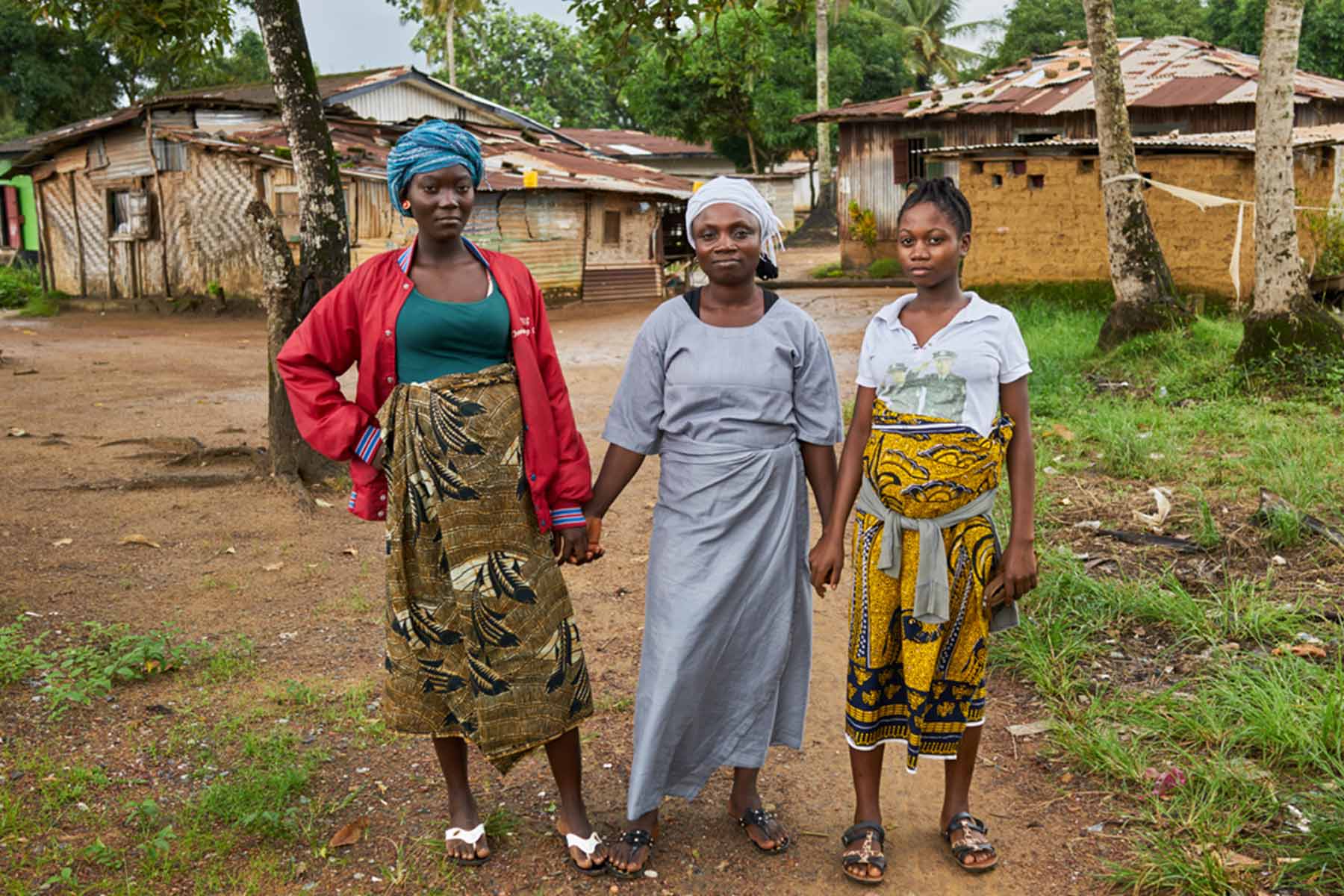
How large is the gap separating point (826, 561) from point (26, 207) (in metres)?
30.2

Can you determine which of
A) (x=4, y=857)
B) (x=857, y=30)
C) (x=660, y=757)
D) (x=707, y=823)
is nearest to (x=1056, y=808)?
(x=707, y=823)

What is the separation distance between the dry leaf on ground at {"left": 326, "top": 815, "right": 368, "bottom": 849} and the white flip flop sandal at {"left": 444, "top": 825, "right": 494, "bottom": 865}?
263 mm

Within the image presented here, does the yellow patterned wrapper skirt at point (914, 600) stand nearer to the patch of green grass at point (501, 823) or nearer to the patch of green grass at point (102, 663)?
the patch of green grass at point (501, 823)

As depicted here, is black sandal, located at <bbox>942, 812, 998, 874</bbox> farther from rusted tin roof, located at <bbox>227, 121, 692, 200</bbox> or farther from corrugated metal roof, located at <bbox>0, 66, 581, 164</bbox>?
corrugated metal roof, located at <bbox>0, 66, 581, 164</bbox>

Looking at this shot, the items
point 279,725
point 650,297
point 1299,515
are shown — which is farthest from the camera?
point 650,297

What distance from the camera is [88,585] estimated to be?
5.13 metres

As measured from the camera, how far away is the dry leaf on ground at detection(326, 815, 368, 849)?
3072 mm

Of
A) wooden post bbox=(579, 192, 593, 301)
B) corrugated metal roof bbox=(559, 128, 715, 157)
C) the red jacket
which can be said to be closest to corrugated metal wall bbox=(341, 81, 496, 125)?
wooden post bbox=(579, 192, 593, 301)

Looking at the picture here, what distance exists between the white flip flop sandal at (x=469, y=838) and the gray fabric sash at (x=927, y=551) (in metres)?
1.21

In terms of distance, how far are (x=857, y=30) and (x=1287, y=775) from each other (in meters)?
33.3

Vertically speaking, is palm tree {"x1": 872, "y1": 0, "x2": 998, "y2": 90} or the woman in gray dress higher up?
palm tree {"x1": 872, "y1": 0, "x2": 998, "y2": 90}

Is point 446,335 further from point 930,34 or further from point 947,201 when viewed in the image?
point 930,34

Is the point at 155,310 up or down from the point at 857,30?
down

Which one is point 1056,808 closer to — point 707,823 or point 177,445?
point 707,823
